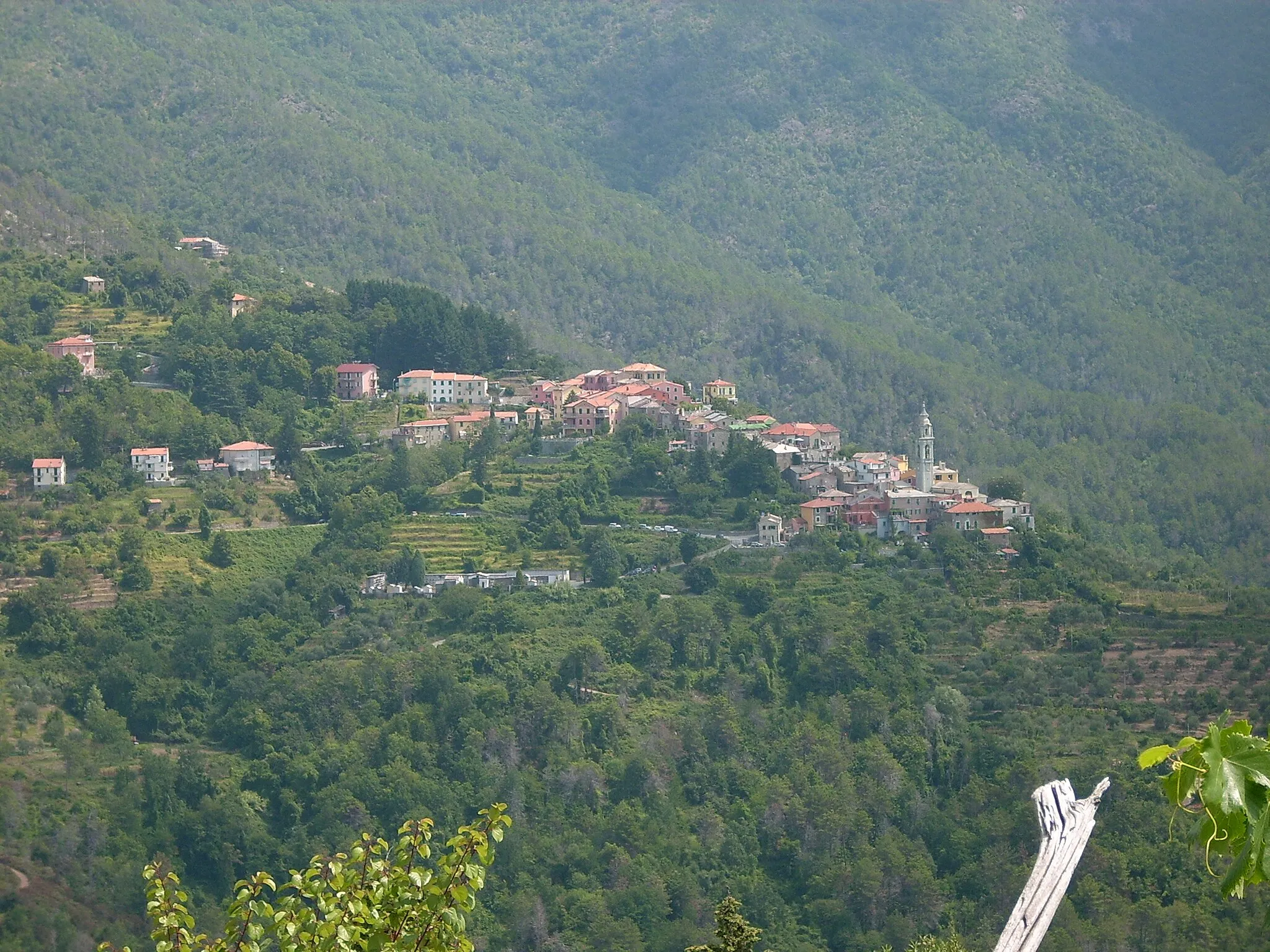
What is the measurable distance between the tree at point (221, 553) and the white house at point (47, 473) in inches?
163

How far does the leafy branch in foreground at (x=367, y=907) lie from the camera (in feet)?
36.7

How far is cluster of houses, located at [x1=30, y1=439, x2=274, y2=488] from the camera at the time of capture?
52.1 metres

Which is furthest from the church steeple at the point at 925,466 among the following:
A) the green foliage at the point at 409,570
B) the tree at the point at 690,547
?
the green foliage at the point at 409,570

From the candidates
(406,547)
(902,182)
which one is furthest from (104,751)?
(902,182)

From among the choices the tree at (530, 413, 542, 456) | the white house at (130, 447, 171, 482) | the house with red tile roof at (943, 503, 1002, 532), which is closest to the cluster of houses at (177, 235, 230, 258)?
the white house at (130, 447, 171, 482)

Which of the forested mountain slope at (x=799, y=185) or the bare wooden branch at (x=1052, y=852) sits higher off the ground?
the forested mountain slope at (x=799, y=185)

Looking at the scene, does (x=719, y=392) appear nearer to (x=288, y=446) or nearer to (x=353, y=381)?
(x=353, y=381)

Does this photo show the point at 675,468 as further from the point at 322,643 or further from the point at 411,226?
the point at 411,226

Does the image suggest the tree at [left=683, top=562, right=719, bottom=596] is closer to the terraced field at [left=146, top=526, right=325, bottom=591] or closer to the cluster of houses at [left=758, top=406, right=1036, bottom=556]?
the cluster of houses at [left=758, top=406, right=1036, bottom=556]

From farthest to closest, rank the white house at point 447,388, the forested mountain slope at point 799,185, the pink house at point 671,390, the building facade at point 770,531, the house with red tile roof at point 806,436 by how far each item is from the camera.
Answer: the forested mountain slope at point 799,185 < the pink house at point 671,390 < the white house at point 447,388 < the house with red tile roof at point 806,436 < the building facade at point 770,531

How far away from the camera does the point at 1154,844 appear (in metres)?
39.4

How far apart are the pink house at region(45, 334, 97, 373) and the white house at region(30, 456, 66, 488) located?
489cm

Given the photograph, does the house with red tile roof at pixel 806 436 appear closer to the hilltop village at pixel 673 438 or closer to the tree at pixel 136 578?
the hilltop village at pixel 673 438

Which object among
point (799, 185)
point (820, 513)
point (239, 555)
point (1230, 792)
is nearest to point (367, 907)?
point (1230, 792)
